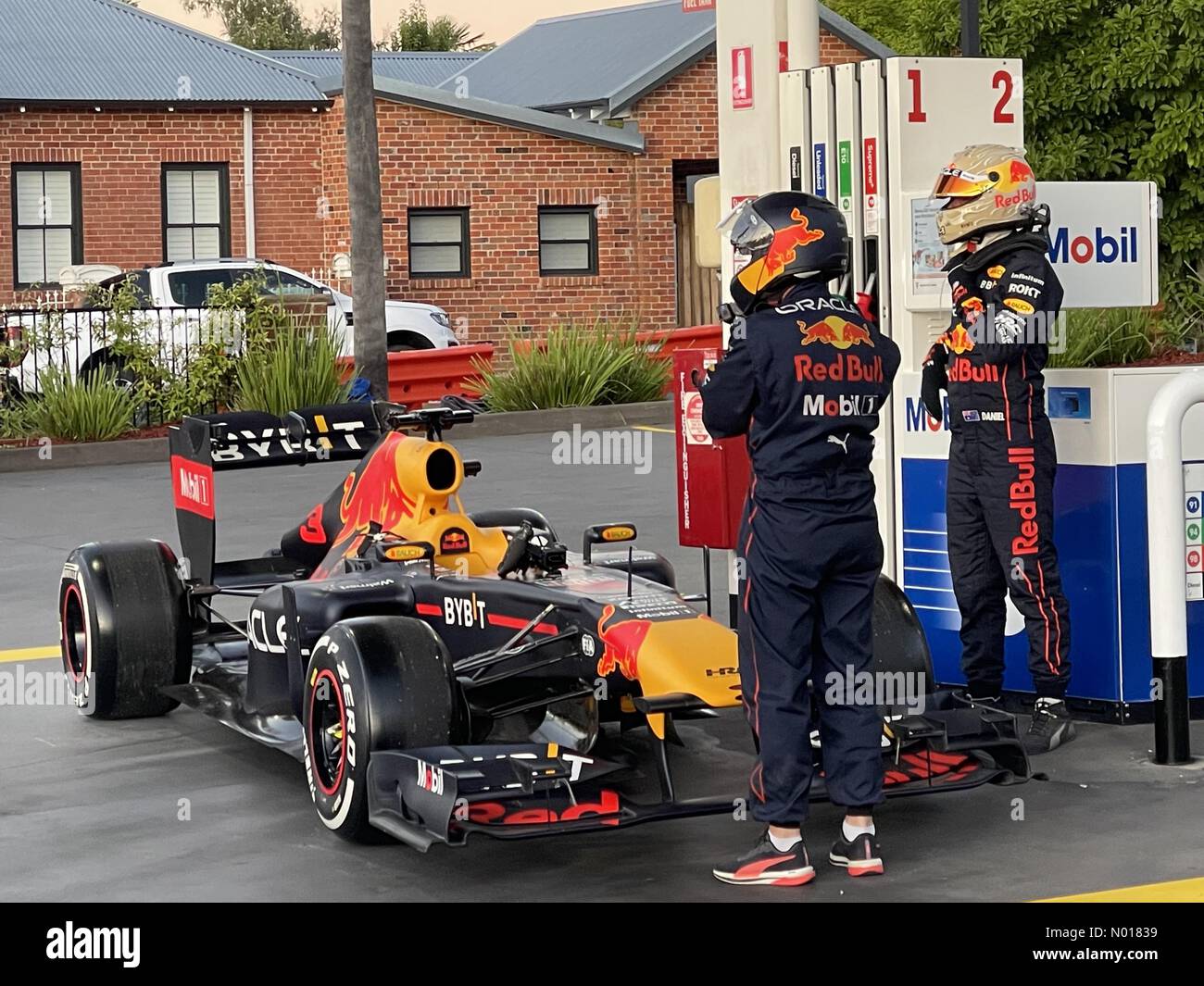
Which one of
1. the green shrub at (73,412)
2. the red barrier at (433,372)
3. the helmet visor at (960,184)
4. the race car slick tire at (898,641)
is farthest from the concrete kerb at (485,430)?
the race car slick tire at (898,641)

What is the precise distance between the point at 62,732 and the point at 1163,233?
18.0 metres

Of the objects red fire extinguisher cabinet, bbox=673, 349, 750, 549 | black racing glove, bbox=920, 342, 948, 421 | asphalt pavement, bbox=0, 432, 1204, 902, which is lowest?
asphalt pavement, bbox=0, 432, 1204, 902

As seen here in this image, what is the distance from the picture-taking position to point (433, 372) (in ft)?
73.5

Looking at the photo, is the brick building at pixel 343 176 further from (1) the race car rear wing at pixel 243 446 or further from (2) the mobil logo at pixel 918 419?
(2) the mobil logo at pixel 918 419

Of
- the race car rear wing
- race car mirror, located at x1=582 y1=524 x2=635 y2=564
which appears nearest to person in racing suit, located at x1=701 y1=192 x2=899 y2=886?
race car mirror, located at x1=582 y1=524 x2=635 y2=564

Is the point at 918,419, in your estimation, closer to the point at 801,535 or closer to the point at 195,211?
the point at 801,535

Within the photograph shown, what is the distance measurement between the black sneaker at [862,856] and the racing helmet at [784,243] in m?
1.66

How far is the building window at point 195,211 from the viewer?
97.0 feet

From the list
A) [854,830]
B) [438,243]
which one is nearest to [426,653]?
[854,830]

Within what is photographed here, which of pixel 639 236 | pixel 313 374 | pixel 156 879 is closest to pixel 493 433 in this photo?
pixel 313 374

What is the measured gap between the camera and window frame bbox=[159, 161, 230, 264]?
96.8 feet

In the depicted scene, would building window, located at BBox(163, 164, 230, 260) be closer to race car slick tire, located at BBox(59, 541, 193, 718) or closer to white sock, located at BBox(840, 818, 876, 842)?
race car slick tire, located at BBox(59, 541, 193, 718)

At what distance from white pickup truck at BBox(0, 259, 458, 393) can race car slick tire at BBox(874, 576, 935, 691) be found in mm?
13418

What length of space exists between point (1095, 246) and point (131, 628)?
4.32 meters
